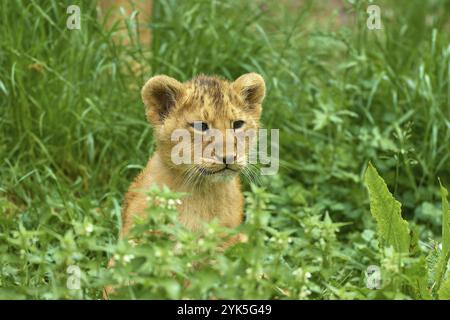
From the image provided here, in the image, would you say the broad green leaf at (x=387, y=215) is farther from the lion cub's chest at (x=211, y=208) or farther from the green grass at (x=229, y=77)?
the lion cub's chest at (x=211, y=208)

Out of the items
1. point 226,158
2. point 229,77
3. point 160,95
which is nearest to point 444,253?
point 226,158

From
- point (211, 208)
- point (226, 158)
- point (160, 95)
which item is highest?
point (160, 95)

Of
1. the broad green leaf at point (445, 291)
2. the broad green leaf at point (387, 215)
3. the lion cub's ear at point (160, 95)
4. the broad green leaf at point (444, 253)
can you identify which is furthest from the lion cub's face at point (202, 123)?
the broad green leaf at point (445, 291)

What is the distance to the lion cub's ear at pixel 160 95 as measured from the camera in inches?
207

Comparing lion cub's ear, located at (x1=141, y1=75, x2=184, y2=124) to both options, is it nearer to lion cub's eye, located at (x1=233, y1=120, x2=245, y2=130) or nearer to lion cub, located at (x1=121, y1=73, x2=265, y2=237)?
lion cub, located at (x1=121, y1=73, x2=265, y2=237)

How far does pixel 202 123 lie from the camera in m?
5.16

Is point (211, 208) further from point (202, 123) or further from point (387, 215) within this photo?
point (387, 215)

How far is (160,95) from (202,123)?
1.18 feet

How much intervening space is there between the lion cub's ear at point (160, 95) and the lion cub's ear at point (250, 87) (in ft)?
1.17

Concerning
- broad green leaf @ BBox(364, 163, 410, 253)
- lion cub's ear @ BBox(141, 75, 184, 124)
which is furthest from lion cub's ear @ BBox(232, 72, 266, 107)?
broad green leaf @ BBox(364, 163, 410, 253)

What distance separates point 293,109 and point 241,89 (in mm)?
2004

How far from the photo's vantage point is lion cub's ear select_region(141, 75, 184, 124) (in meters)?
5.27

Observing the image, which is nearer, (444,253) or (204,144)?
(444,253)

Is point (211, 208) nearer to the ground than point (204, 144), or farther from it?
nearer to the ground
